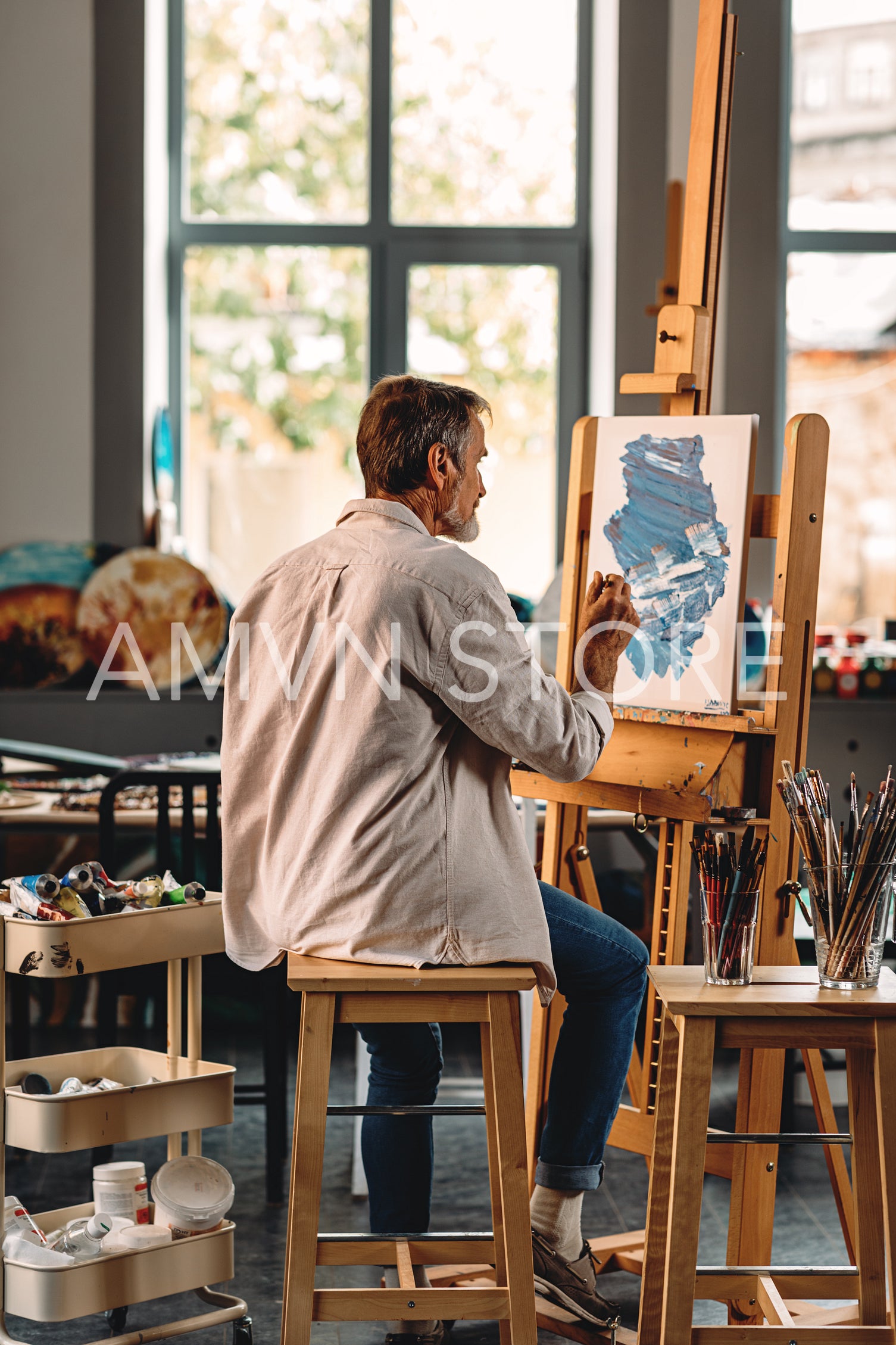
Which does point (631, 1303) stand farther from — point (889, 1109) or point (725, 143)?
point (725, 143)

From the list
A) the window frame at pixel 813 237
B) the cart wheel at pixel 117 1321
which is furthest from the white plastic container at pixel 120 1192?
Result: the window frame at pixel 813 237

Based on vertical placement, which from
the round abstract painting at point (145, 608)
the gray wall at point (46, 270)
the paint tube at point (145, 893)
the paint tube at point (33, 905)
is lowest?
the paint tube at point (145, 893)

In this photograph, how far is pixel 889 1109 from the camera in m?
1.67

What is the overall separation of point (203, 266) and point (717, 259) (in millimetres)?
2687

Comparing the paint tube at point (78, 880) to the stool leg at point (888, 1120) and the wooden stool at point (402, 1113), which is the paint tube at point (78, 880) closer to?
the wooden stool at point (402, 1113)

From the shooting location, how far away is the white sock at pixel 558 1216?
204 cm

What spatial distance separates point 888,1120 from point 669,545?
100 cm

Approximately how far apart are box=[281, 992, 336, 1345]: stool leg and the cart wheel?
52 centimetres

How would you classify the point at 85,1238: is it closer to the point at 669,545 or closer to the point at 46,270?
the point at 669,545

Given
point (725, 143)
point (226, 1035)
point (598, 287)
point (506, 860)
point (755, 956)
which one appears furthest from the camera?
point (598, 287)

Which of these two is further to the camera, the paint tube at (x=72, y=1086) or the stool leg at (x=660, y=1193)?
the paint tube at (x=72, y=1086)

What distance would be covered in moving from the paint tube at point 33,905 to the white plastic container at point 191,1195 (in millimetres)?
425

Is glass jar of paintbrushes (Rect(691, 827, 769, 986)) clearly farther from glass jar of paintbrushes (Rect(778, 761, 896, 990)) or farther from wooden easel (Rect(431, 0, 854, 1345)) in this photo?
wooden easel (Rect(431, 0, 854, 1345))

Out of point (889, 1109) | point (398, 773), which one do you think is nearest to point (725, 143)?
point (398, 773)
